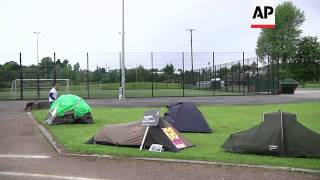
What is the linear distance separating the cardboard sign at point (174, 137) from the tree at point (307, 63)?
2747 inches

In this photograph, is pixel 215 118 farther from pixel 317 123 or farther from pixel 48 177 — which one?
pixel 48 177

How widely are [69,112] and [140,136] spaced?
6.87m

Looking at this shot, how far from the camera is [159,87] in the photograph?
55812 mm

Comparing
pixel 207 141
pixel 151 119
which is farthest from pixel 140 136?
pixel 207 141

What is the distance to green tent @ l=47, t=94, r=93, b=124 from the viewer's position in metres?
19.2

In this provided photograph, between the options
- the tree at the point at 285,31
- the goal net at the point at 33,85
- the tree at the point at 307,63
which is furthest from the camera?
the tree at the point at 285,31

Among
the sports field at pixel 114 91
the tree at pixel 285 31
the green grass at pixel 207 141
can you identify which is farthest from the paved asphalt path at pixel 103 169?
the tree at pixel 285 31

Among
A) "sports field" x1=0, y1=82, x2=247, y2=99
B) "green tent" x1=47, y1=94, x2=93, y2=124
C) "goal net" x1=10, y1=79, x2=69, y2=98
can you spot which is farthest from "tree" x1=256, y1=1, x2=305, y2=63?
"green tent" x1=47, y1=94, x2=93, y2=124

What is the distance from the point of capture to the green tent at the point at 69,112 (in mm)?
19234

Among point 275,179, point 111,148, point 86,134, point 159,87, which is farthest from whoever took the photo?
point 159,87

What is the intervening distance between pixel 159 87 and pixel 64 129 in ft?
126

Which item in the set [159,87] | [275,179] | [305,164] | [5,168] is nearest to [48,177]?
[5,168]

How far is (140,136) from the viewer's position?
1297 cm

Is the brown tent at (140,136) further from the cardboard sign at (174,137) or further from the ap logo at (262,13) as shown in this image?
the ap logo at (262,13)
